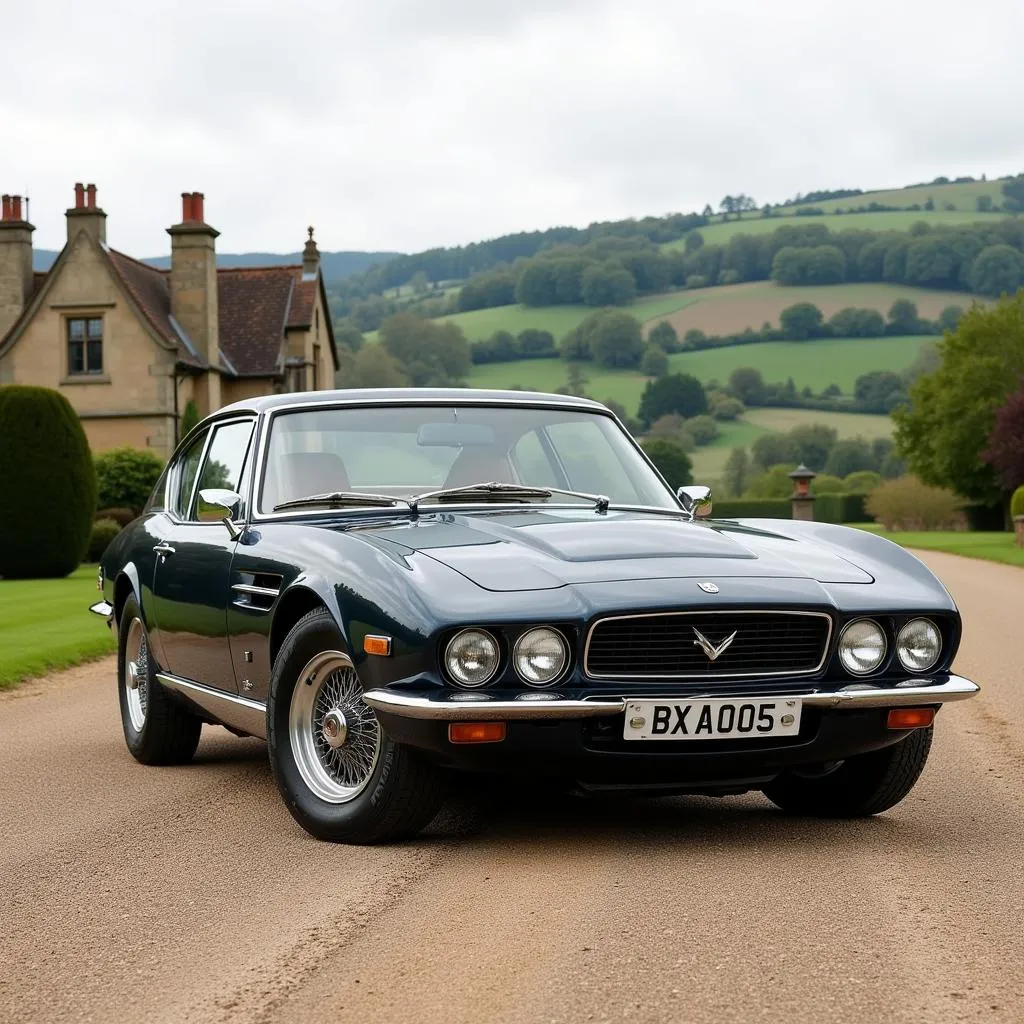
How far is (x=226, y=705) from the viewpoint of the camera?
6.85 meters

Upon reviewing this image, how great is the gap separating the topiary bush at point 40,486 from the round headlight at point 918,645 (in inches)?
980

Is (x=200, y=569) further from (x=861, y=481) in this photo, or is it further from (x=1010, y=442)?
(x=861, y=481)

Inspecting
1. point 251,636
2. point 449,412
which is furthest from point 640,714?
point 449,412

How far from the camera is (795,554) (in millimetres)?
6113

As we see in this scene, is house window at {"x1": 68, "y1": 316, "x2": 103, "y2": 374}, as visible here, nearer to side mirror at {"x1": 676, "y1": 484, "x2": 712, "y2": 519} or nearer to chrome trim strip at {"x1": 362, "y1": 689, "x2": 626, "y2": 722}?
side mirror at {"x1": 676, "y1": 484, "x2": 712, "y2": 519}

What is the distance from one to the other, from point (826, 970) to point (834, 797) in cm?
232

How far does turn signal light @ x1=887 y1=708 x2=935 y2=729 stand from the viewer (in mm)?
5750

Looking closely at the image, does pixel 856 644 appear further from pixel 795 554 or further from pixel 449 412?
pixel 449 412

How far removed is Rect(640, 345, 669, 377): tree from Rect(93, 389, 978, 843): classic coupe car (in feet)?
406

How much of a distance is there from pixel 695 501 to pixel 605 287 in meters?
151

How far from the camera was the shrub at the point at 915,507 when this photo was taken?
70.8m

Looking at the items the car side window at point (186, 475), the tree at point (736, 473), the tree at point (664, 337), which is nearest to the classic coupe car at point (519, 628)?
the car side window at point (186, 475)

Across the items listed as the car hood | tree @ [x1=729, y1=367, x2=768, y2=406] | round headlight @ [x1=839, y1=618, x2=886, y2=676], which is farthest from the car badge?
tree @ [x1=729, y1=367, x2=768, y2=406]

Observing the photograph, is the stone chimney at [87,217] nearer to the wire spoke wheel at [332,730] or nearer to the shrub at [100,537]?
the shrub at [100,537]
